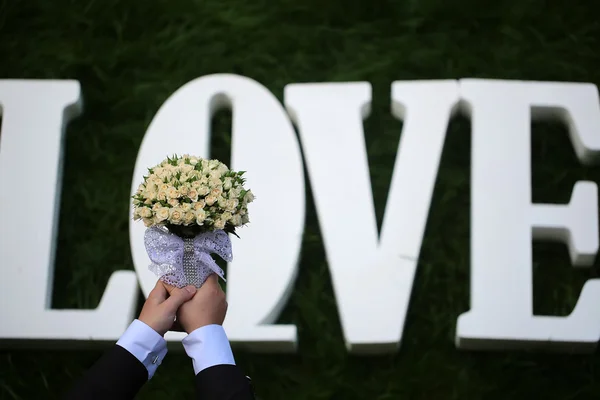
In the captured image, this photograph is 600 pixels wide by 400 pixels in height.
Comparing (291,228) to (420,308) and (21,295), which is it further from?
(21,295)

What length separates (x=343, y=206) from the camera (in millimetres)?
2902

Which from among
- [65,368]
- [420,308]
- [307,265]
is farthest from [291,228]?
[65,368]

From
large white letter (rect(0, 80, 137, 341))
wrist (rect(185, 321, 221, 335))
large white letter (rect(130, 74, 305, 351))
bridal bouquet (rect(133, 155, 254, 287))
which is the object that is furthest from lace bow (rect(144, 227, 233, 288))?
large white letter (rect(0, 80, 137, 341))

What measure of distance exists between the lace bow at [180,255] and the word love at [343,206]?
0.88 metres

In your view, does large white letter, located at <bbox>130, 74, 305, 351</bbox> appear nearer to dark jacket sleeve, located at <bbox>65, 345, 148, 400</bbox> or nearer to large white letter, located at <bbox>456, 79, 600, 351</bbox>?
large white letter, located at <bbox>456, 79, 600, 351</bbox>

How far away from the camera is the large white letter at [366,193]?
2801mm

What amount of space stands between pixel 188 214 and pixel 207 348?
0.28 metres

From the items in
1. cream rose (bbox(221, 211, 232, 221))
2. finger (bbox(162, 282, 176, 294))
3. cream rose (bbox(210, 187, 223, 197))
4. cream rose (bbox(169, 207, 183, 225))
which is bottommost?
finger (bbox(162, 282, 176, 294))

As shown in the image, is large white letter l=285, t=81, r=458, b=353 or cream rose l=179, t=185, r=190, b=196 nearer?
cream rose l=179, t=185, r=190, b=196

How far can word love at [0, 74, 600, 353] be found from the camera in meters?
2.78

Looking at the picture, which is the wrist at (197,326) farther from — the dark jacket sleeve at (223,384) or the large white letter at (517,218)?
the large white letter at (517,218)

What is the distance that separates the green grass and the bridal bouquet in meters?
1.04

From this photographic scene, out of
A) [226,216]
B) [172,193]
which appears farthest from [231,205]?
[172,193]

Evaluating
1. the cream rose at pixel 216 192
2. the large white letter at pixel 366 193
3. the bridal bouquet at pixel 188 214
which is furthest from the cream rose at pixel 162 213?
the large white letter at pixel 366 193
